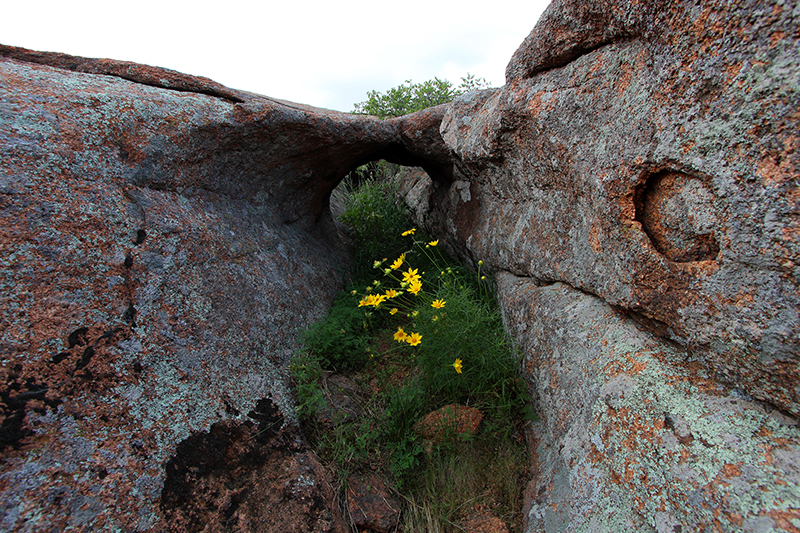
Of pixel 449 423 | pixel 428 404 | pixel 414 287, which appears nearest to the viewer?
pixel 449 423

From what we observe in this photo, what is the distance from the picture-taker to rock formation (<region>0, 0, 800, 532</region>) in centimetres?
127

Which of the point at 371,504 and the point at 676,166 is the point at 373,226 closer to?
the point at 371,504

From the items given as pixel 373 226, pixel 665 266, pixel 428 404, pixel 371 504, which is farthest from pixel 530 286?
pixel 373 226

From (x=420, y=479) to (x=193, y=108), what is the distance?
2.61m

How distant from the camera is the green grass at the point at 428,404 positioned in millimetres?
2176

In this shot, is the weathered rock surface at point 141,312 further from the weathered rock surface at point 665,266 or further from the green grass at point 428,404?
the weathered rock surface at point 665,266

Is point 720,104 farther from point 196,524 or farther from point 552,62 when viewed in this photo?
point 196,524

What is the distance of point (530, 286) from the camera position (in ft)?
9.09

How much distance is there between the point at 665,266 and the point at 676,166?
376 mm

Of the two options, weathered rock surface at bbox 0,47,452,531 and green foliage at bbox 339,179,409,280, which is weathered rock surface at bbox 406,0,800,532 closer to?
weathered rock surface at bbox 0,47,452,531

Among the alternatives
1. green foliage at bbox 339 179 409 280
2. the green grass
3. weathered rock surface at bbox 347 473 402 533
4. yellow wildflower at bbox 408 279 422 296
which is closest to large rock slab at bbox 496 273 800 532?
the green grass

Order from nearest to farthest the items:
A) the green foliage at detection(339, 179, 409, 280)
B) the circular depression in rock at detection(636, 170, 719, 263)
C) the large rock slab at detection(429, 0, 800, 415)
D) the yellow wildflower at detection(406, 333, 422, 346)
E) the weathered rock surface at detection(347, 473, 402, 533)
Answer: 1. the large rock slab at detection(429, 0, 800, 415)
2. the circular depression in rock at detection(636, 170, 719, 263)
3. the weathered rock surface at detection(347, 473, 402, 533)
4. the yellow wildflower at detection(406, 333, 422, 346)
5. the green foliage at detection(339, 179, 409, 280)

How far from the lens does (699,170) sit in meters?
1.44

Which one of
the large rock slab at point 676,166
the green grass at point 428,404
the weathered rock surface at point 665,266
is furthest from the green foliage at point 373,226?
the weathered rock surface at point 665,266
